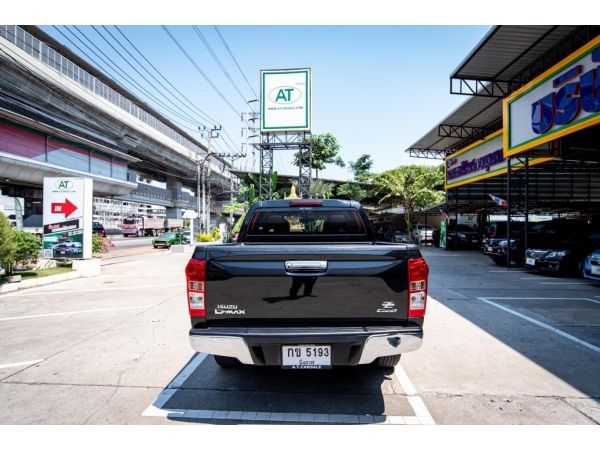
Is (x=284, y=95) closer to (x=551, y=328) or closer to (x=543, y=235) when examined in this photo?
(x=543, y=235)

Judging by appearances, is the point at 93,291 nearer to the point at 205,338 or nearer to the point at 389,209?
the point at 205,338

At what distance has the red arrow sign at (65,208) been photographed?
475 inches

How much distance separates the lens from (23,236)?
10.1 meters

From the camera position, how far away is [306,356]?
284cm

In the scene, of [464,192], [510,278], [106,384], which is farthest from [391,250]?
[464,192]

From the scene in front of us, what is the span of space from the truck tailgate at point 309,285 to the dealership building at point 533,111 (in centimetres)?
898

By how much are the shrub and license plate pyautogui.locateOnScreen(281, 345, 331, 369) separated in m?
10.3

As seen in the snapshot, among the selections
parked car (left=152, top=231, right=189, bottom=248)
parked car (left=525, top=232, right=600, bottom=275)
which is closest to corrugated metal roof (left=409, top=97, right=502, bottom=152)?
parked car (left=525, top=232, right=600, bottom=275)

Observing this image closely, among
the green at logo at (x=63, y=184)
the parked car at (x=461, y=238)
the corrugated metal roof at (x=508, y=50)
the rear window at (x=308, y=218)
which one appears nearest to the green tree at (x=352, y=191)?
the parked car at (x=461, y=238)

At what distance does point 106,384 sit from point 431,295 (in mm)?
6946

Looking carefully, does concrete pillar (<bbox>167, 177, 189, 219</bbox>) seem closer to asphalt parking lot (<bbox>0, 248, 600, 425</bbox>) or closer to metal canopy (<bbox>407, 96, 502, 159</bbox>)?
metal canopy (<bbox>407, 96, 502, 159</bbox>)

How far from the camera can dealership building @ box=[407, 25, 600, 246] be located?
30.7 ft

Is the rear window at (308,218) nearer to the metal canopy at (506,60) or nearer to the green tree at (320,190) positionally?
the metal canopy at (506,60)

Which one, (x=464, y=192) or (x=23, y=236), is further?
(x=464, y=192)
